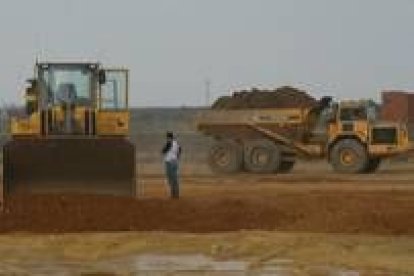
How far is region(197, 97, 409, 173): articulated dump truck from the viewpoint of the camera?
122 ft

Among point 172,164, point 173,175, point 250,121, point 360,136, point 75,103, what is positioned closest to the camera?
point 75,103

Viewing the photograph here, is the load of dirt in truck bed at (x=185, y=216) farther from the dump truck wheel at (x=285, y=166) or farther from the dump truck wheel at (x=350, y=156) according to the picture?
the dump truck wheel at (x=285, y=166)

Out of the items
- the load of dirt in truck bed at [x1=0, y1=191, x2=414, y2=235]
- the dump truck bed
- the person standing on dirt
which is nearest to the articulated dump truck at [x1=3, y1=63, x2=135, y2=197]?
the load of dirt in truck bed at [x1=0, y1=191, x2=414, y2=235]

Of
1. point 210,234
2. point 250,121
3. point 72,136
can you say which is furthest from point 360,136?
point 210,234

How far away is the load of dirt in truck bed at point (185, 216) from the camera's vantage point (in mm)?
19078

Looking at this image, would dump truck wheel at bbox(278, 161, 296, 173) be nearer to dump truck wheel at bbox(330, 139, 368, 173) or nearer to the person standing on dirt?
dump truck wheel at bbox(330, 139, 368, 173)

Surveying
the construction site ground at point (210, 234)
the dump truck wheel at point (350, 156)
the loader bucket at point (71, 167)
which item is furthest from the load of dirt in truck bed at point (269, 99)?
the loader bucket at point (71, 167)

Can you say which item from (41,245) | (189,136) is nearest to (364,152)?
(41,245)

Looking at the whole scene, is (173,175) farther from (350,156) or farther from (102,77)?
(350,156)

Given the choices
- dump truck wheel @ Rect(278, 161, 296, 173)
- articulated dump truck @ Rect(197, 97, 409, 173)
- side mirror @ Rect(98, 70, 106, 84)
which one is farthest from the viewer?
dump truck wheel @ Rect(278, 161, 296, 173)

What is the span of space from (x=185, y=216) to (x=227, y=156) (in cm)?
1906

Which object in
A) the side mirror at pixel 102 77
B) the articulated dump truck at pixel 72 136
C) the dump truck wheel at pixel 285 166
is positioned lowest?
the dump truck wheel at pixel 285 166

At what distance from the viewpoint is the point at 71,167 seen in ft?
70.6

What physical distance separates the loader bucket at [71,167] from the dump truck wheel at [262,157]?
55.7 feet
